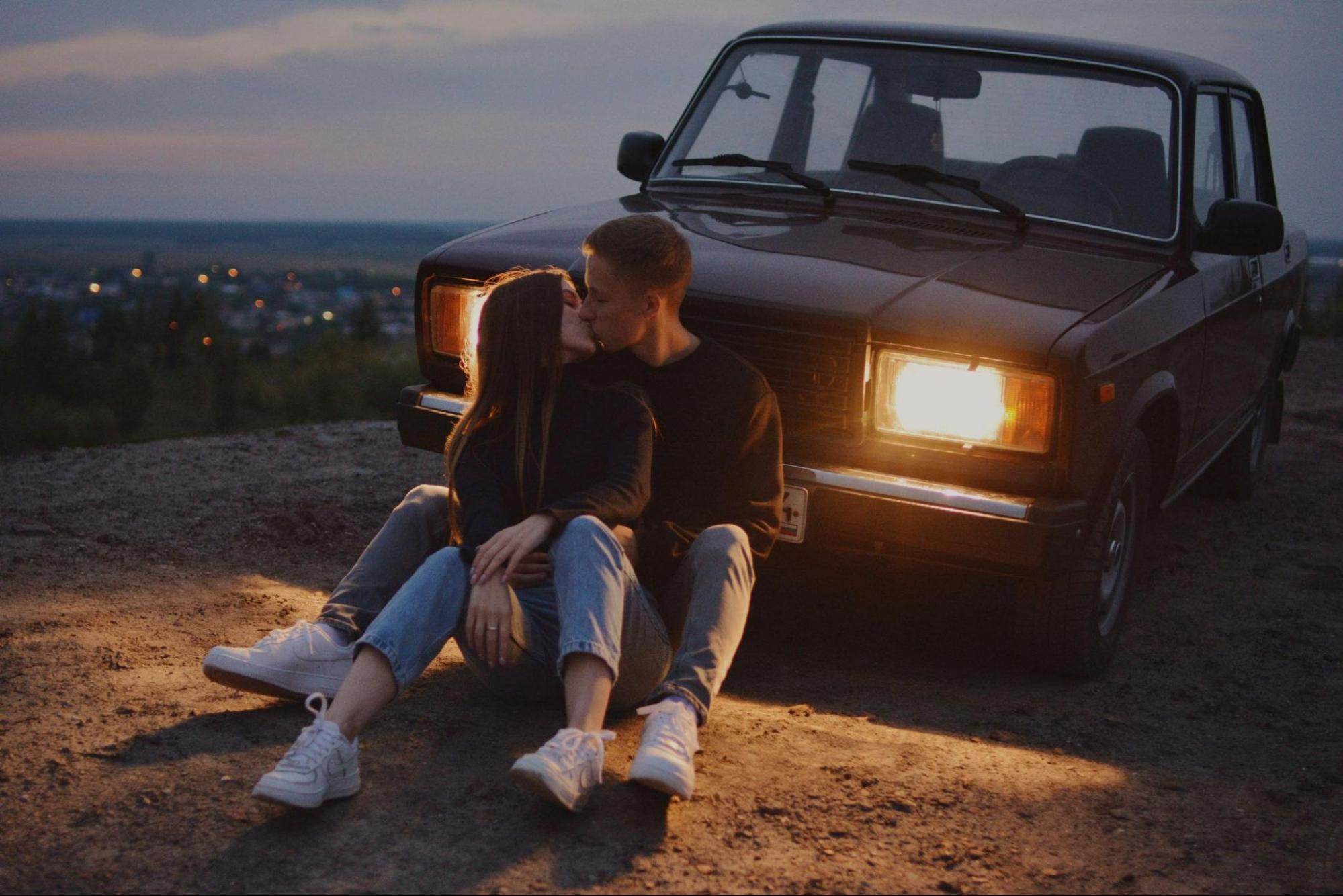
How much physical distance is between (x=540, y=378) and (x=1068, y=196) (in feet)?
7.36

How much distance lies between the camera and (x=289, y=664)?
125 inches

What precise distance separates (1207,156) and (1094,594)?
2.07 meters

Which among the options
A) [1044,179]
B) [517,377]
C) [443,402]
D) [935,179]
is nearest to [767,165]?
[935,179]

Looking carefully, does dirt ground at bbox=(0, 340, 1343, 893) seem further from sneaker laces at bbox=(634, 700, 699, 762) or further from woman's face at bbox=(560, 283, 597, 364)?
woman's face at bbox=(560, 283, 597, 364)

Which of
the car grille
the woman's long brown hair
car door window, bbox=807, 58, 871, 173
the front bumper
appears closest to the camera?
the woman's long brown hair

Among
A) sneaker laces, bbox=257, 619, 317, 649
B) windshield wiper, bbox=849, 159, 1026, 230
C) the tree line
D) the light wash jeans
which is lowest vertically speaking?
the tree line

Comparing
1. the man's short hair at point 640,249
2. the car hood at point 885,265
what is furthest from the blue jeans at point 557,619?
the car hood at point 885,265

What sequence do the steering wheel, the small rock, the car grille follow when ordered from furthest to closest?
the small rock
the steering wheel
the car grille

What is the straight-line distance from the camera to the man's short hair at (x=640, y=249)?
3.22 meters

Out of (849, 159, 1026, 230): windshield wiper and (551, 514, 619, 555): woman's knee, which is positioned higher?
(849, 159, 1026, 230): windshield wiper

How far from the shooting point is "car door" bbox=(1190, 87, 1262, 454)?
4.68 metres

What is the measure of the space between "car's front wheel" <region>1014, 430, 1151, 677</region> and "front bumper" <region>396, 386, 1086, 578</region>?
0.44 ft

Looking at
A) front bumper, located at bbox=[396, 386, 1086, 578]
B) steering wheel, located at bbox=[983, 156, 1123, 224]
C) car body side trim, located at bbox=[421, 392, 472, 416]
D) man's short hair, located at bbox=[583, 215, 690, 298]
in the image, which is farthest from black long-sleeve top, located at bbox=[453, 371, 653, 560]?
steering wheel, located at bbox=[983, 156, 1123, 224]

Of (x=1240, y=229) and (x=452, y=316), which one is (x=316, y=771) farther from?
(x=1240, y=229)
